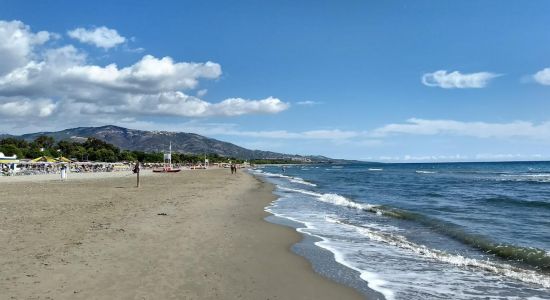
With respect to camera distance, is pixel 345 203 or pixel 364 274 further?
pixel 345 203

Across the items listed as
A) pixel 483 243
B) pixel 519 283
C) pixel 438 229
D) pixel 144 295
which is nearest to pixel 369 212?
pixel 438 229

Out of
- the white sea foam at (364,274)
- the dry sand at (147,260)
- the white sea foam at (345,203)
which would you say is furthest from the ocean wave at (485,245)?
the dry sand at (147,260)

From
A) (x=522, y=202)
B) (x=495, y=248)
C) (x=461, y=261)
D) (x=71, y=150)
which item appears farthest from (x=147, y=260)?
(x=71, y=150)

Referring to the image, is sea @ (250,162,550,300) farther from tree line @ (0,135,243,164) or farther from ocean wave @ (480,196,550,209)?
tree line @ (0,135,243,164)

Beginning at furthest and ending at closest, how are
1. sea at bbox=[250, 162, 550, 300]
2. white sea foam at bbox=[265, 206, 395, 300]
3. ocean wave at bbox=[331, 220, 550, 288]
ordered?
ocean wave at bbox=[331, 220, 550, 288], sea at bbox=[250, 162, 550, 300], white sea foam at bbox=[265, 206, 395, 300]

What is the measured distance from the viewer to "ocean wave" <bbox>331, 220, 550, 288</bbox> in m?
8.34

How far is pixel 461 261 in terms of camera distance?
966cm

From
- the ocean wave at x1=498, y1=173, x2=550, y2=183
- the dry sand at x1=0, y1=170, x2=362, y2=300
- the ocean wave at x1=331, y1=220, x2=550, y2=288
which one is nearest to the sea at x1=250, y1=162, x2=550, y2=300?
the ocean wave at x1=331, y1=220, x2=550, y2=288

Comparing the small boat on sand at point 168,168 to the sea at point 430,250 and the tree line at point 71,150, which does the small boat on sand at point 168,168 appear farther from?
the sea at point 430,250

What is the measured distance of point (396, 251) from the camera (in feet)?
35.6

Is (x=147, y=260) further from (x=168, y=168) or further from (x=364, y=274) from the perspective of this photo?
(x=168, y=168)

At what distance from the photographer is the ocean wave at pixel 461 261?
8.34 meters

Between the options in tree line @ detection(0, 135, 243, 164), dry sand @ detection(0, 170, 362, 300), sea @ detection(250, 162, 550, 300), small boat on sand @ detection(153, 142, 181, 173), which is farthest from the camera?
tree line @ detection(0, 135, 243, 164)

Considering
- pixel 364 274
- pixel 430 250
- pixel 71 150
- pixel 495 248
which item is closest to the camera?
pixel 364 274
